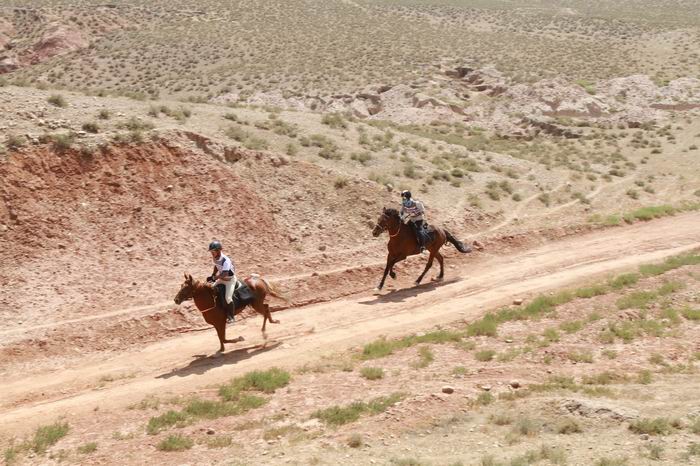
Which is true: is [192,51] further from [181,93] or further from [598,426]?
[598,426]

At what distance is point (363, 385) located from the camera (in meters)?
12.3

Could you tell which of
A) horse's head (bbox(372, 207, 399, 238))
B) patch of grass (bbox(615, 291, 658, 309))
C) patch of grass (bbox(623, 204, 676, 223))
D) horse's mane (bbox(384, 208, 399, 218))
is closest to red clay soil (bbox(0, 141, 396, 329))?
horse's head (bbox(372, 207, 399, 238))

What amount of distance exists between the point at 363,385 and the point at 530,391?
9.82 feet

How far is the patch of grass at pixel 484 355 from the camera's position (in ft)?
43.8

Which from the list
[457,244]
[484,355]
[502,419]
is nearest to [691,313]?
[484,355]

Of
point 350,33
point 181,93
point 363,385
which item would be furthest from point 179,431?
point 350,33

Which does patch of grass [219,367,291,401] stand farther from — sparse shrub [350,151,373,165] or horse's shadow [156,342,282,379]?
sparse shrub [350,151,373,165]

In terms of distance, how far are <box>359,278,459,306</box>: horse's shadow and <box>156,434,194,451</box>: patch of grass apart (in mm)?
8763

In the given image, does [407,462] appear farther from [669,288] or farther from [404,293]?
[669,288]

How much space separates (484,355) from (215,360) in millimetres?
5830

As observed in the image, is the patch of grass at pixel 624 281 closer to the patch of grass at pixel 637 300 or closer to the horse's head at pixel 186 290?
the patch of grass at pixel 637 300

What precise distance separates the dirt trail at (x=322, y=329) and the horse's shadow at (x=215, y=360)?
23 millimetres

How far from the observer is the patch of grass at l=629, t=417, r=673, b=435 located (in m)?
9.38

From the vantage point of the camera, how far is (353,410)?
1095 centimetres
